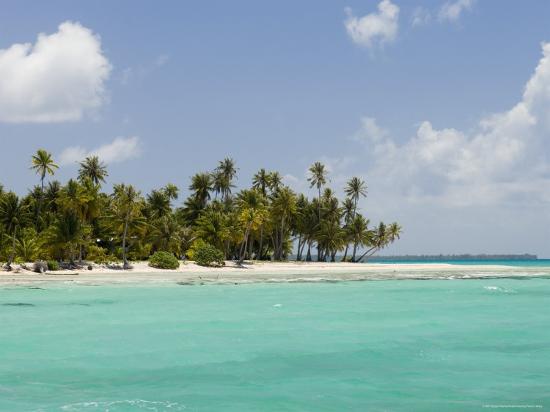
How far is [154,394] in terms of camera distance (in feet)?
43.1

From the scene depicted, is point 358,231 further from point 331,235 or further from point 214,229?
point 214,229

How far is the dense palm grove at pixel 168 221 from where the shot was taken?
214 ft

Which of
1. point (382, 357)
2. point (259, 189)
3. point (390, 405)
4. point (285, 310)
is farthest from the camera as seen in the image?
point (259, 189)

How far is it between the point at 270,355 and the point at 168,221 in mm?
68438

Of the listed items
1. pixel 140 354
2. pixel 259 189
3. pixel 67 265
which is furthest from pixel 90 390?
pixel 259 189

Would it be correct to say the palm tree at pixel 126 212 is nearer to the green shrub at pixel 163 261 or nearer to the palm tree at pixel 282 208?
the green shrub at pixel 163 261

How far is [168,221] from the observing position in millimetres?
84625

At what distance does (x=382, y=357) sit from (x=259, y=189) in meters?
85.1

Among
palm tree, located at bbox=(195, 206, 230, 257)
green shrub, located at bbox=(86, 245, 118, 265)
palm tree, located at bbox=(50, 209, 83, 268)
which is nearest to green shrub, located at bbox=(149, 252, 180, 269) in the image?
green shrub, located at bbox=(86, 245, 118, 265)

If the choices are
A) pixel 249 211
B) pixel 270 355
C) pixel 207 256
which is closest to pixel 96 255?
pixel 207 256

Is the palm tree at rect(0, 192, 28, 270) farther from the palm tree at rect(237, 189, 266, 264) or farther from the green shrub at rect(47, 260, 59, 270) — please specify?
the palm tree at rect(237, 189, 266, 264)

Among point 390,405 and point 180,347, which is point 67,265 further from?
point 390,405

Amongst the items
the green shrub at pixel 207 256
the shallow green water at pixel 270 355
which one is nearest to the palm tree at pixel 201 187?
the green shrub at pixel 207 256

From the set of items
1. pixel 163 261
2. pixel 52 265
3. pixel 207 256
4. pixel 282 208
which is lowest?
pixel 52 265
